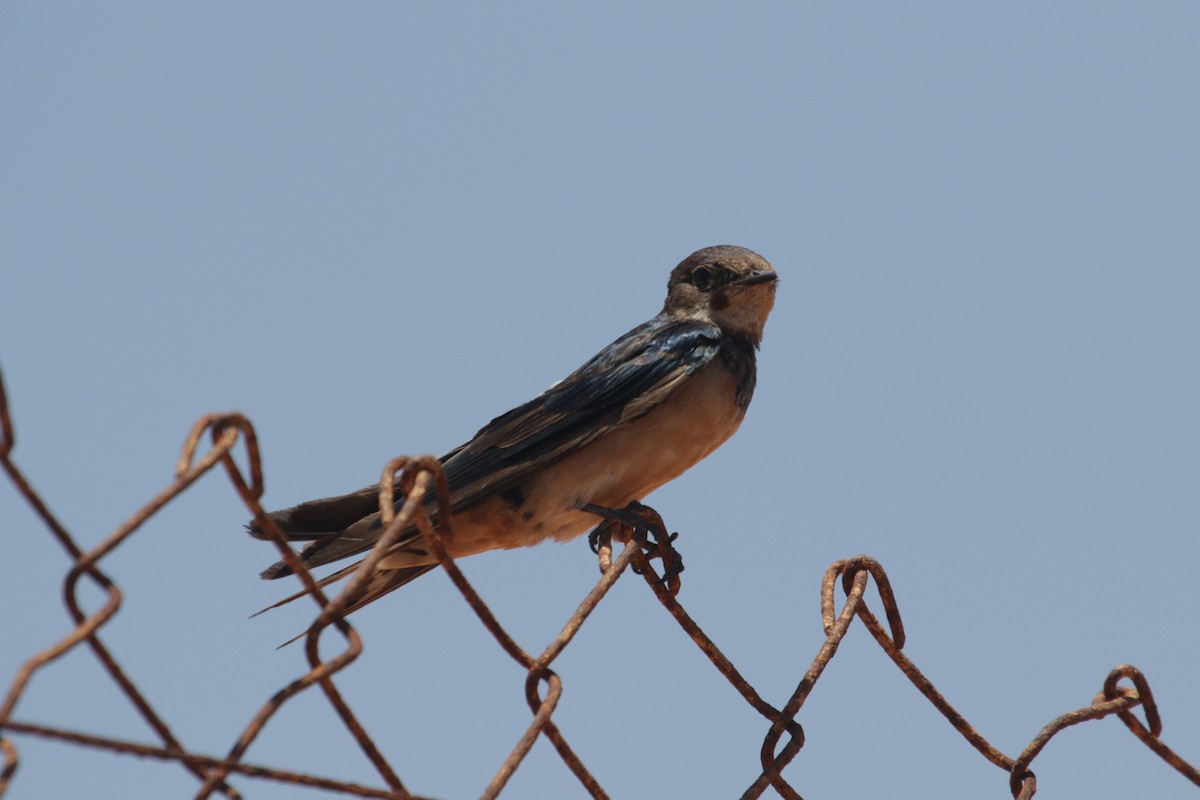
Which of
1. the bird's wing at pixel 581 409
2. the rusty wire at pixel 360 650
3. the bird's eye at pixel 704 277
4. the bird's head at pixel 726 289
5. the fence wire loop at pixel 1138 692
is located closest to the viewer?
the rusty wire at pixel 360 650

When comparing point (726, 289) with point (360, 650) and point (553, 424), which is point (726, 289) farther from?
point (360, 650)

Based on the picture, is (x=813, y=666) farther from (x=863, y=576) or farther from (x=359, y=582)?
(x=359, y=582)

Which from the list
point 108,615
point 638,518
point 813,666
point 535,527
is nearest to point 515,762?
point 108,615

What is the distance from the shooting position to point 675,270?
6.74 meters

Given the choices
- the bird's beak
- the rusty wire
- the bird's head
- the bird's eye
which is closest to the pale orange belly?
the bird's head

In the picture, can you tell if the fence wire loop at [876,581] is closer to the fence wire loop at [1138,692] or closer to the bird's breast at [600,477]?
the fence wire loop at [1138,692]

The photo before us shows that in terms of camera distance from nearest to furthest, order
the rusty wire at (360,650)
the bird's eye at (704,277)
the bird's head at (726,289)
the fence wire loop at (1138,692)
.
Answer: the rusty wire at (360,650)
the fence wire loop at (1138,692)
the bird's head at (726,289)
the bird's eye at (704,277)

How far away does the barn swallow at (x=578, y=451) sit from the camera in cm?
445

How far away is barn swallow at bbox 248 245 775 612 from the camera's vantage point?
4449mm

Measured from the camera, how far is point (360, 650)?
1945mm

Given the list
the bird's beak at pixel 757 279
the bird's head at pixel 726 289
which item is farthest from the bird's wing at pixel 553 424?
the bird's beak at pixel 757 279

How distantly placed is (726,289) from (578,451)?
144 centimetres

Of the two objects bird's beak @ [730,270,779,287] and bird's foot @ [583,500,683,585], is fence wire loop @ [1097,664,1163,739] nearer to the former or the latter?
bird's foot @ [583,500,683,585]

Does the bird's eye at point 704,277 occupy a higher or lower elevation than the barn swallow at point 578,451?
higher
